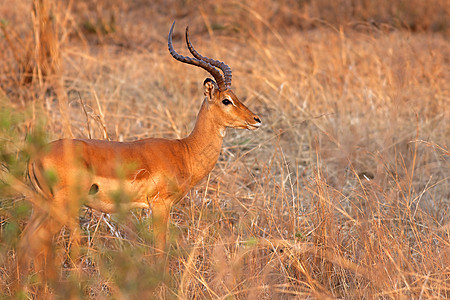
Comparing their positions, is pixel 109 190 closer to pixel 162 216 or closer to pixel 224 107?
pixel 162 216

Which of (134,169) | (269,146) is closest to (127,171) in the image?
(134,169)

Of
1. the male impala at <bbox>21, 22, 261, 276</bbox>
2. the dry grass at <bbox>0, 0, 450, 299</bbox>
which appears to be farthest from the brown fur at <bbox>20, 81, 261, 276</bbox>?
the dry grass at <bbox>0, 0, 450, 299</bbox>

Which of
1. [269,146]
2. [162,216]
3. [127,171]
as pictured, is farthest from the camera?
[269,146]

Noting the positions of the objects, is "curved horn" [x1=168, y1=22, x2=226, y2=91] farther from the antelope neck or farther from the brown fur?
the antelope neck

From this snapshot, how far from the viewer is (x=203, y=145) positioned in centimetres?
411

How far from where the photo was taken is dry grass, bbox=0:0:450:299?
3.48m

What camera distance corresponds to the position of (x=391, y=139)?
19.6ft

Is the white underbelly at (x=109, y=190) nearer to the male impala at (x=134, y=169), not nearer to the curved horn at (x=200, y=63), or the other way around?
the male impala at (x=134, y=169)

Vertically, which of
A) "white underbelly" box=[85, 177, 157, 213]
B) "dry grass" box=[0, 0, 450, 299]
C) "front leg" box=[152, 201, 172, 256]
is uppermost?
"white underbelly" box=[85, 177, 157, 213]

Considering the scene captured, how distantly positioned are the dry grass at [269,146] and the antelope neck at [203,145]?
15.4 inches

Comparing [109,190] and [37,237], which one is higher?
[109,190]

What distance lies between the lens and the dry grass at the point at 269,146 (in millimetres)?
3480

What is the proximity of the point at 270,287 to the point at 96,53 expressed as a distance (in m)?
7.73

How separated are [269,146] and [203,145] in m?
2.64
